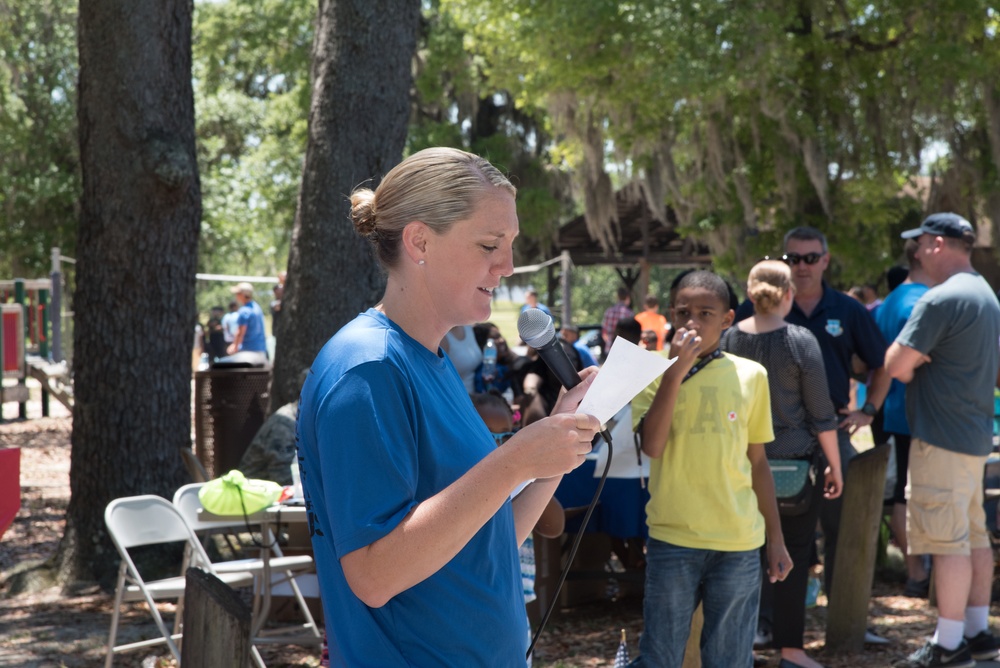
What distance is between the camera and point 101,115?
22.3ft

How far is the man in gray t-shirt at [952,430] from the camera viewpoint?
5.28 m

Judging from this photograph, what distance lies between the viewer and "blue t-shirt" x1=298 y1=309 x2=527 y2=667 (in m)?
1.68

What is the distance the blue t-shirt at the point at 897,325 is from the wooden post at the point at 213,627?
Result: 525 centimetres

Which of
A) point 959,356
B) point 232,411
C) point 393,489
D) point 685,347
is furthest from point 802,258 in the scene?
point 232,411

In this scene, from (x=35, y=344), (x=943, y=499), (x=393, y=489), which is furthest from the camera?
(x=35, y=344)

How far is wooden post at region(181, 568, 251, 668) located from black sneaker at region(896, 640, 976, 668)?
3848mm

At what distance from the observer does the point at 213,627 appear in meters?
2.58

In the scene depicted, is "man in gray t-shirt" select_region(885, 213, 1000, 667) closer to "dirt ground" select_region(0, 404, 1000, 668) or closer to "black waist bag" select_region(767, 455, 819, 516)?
"dirt ground" select_region(0, 404, 1000, 668)

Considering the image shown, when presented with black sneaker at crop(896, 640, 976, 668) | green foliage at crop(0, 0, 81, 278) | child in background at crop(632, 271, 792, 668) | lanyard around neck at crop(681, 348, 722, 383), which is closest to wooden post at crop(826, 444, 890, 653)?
black sneaker at crop(896, 640, 976, 668)

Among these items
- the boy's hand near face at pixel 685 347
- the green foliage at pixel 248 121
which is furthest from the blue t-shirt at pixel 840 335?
the green foliage at pixel 248 121

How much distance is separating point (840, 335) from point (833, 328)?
0.06 m

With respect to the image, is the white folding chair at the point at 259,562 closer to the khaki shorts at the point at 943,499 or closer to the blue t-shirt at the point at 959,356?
the khaki shorts at the point at 943,499

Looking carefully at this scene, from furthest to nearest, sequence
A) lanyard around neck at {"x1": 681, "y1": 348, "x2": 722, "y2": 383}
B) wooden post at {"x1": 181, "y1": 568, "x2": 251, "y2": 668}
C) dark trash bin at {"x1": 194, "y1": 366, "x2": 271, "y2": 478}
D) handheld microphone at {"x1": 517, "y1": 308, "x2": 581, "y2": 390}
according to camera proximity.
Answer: dark trash bin at {"x1": 194, "y1": 366, "x2": 271, "y2": 478} < lanyard around neck at {"x1": 681, "y1": 348, "x2": 722, "y2": 383} < wooden post at {"x1": 181, "y1": 568, "x2": 251, "y2": 668} < handheld microphone at {"x1": 517, "y1": 308, "x2": 581, "y2": 390}

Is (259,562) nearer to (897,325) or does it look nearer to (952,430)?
(952,430)
